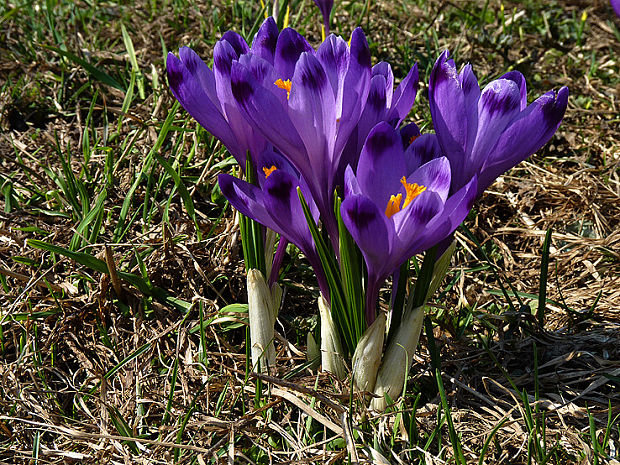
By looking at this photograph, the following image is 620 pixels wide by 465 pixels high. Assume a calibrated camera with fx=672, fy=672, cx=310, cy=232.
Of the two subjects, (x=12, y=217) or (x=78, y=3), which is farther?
Answer: (x=78, y=3)

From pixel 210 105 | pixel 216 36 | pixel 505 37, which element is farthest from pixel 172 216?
pixel 505 37

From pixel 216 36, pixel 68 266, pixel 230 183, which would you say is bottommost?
pixel 68 266

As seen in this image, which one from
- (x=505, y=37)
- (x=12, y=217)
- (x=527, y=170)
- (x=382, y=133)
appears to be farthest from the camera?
Result: (x=505, y=37)

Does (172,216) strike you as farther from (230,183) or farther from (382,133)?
(382,133)

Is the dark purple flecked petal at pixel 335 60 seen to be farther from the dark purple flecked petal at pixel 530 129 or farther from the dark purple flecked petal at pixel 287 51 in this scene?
the dark purple flecked petal at pixel 530 129

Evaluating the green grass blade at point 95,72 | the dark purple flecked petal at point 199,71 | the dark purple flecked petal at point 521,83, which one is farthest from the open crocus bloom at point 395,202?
the green grass blade at point 95,72

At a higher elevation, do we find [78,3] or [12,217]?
[78,3]
